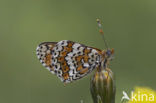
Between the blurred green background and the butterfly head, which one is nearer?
the butterfly head

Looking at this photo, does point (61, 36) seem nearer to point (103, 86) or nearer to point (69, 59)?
point (69, 59)

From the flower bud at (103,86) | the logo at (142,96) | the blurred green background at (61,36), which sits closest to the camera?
the logo at (142,96)

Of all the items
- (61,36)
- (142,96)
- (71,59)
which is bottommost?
(142,96)

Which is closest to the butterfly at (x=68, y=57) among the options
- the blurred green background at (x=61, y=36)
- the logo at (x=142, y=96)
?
the logo at (x=142, y=96)

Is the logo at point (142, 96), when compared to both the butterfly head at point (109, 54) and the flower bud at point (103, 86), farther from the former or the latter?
the butterfly head at point (109, 54)

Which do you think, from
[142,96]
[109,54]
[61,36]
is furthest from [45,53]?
[61,36]

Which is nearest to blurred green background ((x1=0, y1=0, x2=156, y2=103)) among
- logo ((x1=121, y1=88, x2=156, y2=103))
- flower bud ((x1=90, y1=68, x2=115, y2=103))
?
flower bud ((x1=90, y1=68, x2=115, y2=103))

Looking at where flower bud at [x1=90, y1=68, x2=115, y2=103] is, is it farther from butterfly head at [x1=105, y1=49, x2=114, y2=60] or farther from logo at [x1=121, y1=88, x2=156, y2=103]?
logo at [x1=121, y1=88, x2=156, y2=103]

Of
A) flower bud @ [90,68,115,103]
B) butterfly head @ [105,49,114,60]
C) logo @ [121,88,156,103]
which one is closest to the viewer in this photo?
logo @ [121,88,156,103]
